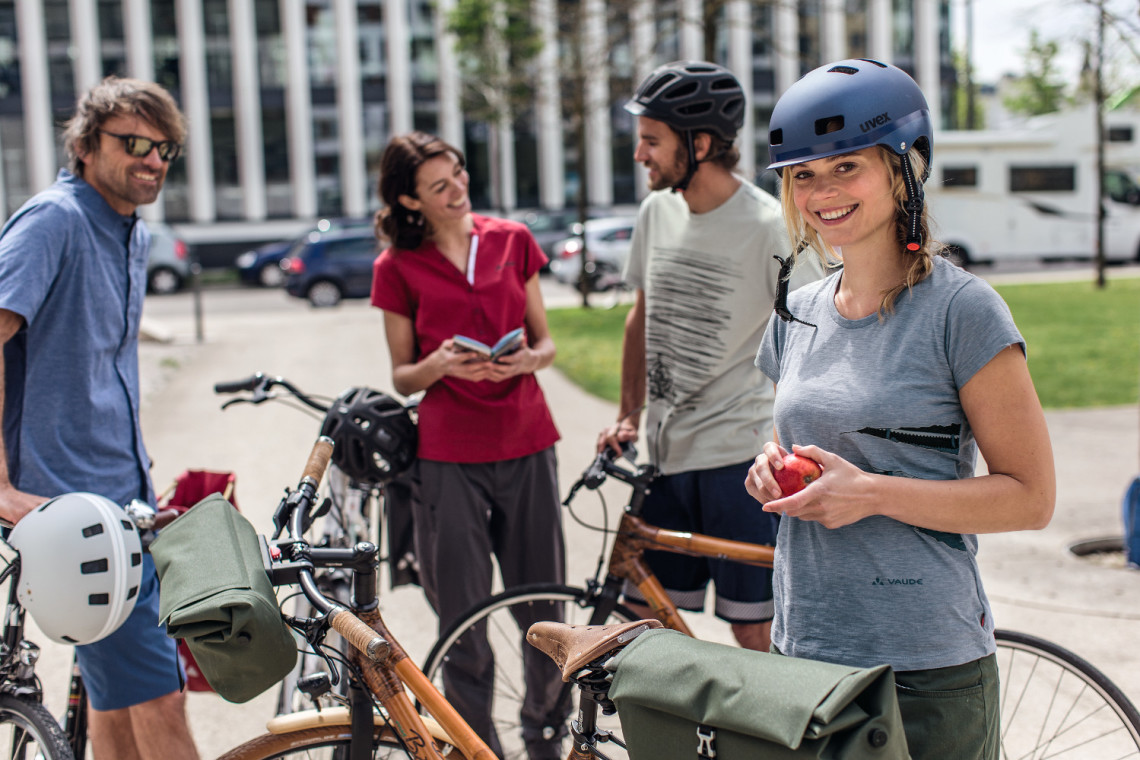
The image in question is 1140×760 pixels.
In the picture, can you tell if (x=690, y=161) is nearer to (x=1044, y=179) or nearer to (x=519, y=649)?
(x=519, y=649)

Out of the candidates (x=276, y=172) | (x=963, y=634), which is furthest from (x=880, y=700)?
(x=276, y=172)

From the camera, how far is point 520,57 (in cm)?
2506

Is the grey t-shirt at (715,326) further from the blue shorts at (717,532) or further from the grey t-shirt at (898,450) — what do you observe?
the grey t-shirt at (898,450)

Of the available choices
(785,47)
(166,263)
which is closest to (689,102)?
(166,263)

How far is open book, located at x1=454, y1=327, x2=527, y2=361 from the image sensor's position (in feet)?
10.6

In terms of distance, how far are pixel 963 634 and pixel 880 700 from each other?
453 millimetres

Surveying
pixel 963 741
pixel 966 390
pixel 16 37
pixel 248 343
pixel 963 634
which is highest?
pixel 16 37

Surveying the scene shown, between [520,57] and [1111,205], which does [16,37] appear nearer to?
[520,57]

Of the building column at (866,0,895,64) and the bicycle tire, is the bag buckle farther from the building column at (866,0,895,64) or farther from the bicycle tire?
the building column at (866,0,895,64)

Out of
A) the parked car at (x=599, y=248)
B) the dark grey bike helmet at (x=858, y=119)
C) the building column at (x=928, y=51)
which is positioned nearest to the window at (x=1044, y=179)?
the parked car at (x=599, y=248)

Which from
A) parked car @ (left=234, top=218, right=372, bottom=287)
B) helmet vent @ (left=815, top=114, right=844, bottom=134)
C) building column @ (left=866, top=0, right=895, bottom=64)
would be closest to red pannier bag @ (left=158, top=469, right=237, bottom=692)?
helmet vent @ (left=815, top=114, right=844, bottom=134)

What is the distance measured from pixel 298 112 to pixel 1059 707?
39303 millimetres

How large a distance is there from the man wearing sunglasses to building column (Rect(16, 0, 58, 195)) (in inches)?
1505

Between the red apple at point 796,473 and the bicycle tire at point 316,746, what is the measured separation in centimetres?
100
